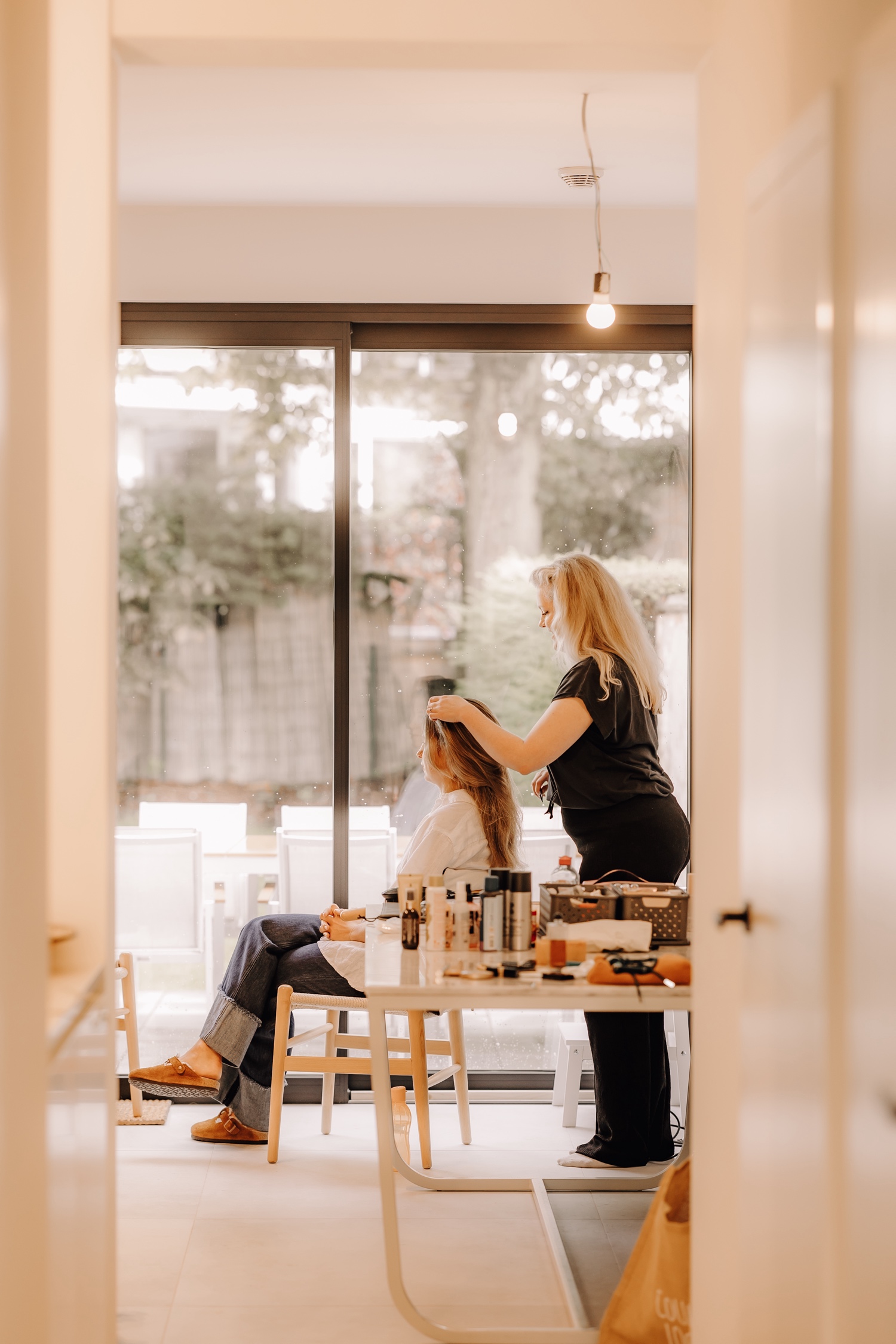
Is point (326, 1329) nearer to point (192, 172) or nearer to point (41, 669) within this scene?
point (41, 669)

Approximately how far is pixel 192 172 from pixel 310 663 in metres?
1.55

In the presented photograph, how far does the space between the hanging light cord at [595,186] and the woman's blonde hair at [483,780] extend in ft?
4.99

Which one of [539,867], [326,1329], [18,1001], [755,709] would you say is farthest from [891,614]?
[539,867]

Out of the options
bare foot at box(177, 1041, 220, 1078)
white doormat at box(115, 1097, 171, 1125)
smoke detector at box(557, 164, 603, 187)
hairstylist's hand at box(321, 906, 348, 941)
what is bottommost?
white doormat at box(115, 1097, 171, 1125)

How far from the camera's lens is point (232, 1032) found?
3469mm

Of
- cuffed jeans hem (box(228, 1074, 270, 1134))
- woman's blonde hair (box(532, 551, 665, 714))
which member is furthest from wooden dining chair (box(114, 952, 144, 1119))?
woman's blonde hair (box(532, 551, 665, 714))

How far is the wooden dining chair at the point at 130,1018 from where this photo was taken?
3.68 meters

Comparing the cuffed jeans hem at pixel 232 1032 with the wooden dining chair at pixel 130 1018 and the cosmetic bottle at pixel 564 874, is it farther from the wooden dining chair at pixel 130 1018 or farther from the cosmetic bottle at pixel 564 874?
the cosmetic bottle at pixel 564 874

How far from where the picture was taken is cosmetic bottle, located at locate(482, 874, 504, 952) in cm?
273

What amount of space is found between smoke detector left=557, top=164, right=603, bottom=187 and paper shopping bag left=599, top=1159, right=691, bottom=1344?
2.73m

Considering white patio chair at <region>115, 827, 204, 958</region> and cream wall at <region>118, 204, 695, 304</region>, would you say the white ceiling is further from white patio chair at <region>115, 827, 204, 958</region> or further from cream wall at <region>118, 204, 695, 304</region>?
white patio chair at <region>115, 827, 204, 958</region>

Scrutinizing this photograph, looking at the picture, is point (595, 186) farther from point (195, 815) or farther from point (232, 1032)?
point (232, 1032)

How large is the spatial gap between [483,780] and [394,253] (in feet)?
5.71

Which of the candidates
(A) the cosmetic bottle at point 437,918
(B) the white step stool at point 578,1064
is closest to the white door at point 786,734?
(A) the cosmetic bottle at point 437,918
